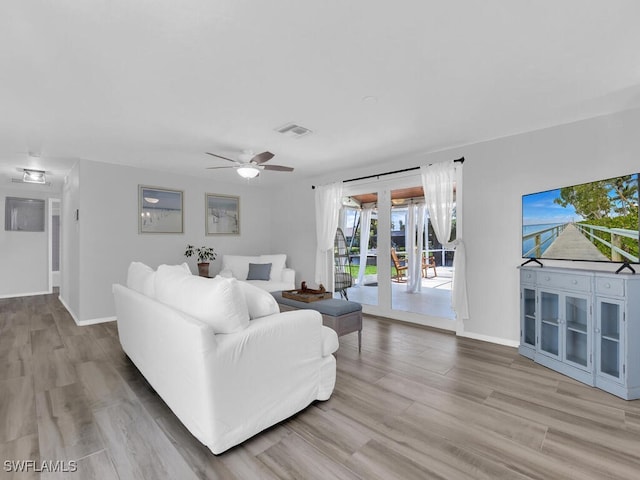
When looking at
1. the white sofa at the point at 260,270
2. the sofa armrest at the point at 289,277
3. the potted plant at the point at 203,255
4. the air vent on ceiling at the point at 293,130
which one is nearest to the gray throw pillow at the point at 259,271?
the white sofa at the point at 260,270

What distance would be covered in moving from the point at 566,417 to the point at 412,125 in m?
2.80

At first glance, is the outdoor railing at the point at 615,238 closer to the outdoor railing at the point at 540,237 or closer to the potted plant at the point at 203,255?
the outdoor railing at the point at 540,237

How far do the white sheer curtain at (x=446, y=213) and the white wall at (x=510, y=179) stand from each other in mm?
107

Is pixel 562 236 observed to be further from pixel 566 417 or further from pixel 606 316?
pixel 566 417

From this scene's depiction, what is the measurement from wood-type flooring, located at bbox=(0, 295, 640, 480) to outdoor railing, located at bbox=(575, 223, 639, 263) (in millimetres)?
1179

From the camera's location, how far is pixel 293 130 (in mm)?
3367

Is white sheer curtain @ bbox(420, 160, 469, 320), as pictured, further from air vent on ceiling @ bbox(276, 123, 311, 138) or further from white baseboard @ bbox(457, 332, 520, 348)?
air vent on ceiling @ bbox(276, 123, 311, 138)

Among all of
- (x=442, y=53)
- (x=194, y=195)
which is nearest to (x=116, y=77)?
(x=442, y=53)

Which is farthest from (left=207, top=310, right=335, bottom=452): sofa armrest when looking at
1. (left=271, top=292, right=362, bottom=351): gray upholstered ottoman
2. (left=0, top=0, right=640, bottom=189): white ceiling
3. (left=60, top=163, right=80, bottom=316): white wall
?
(left=60, top=163, right=80, bottom=316): white wall

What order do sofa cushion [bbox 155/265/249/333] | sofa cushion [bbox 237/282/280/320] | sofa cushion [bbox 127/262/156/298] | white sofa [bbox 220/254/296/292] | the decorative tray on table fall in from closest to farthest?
1. sofa cushion [bbox 155/265/249/333]
2. sofa cushion [bbox 237/282/280/320]
3. sofa cushion [bbox 127/262/156/298]
4. the decorative tray on table
5. white sofa [bbox 220/254/296/292]

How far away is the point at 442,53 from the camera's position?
2006 millimetres

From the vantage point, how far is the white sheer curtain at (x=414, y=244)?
455cm

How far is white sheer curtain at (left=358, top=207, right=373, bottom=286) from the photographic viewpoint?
518 centimetres

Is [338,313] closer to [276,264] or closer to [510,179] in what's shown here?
[510,179]
